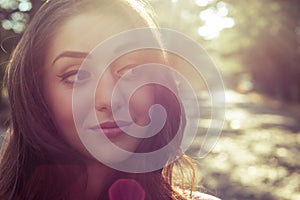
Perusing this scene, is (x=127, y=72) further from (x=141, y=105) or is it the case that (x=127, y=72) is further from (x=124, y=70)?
(x=141, y=105)

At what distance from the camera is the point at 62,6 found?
1.77 metres

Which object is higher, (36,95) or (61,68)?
(61,68)

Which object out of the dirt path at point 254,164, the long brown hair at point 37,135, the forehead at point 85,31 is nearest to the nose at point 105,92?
the forehead at point 85,31

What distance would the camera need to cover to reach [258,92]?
3884cm

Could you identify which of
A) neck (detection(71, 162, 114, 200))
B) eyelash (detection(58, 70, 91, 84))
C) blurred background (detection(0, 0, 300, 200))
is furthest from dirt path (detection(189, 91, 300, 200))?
eyelash (detection(58, 70, 91, 84))

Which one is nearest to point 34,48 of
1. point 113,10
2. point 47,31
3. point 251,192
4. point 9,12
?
point 47,31

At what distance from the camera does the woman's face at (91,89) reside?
1591 mm

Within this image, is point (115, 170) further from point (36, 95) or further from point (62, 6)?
point (62, 6)

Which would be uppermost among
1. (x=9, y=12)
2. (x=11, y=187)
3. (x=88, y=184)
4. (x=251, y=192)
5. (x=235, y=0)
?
(x=235, y=0)

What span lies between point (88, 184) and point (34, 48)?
0.50 metres

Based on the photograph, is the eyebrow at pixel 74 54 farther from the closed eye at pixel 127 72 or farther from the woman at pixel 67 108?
the closed eye at pixel 127 72

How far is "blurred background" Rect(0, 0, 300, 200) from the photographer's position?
7.48 meters

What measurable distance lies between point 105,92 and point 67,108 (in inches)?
5.9

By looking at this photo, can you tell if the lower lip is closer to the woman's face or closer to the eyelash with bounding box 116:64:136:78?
the woman's face
